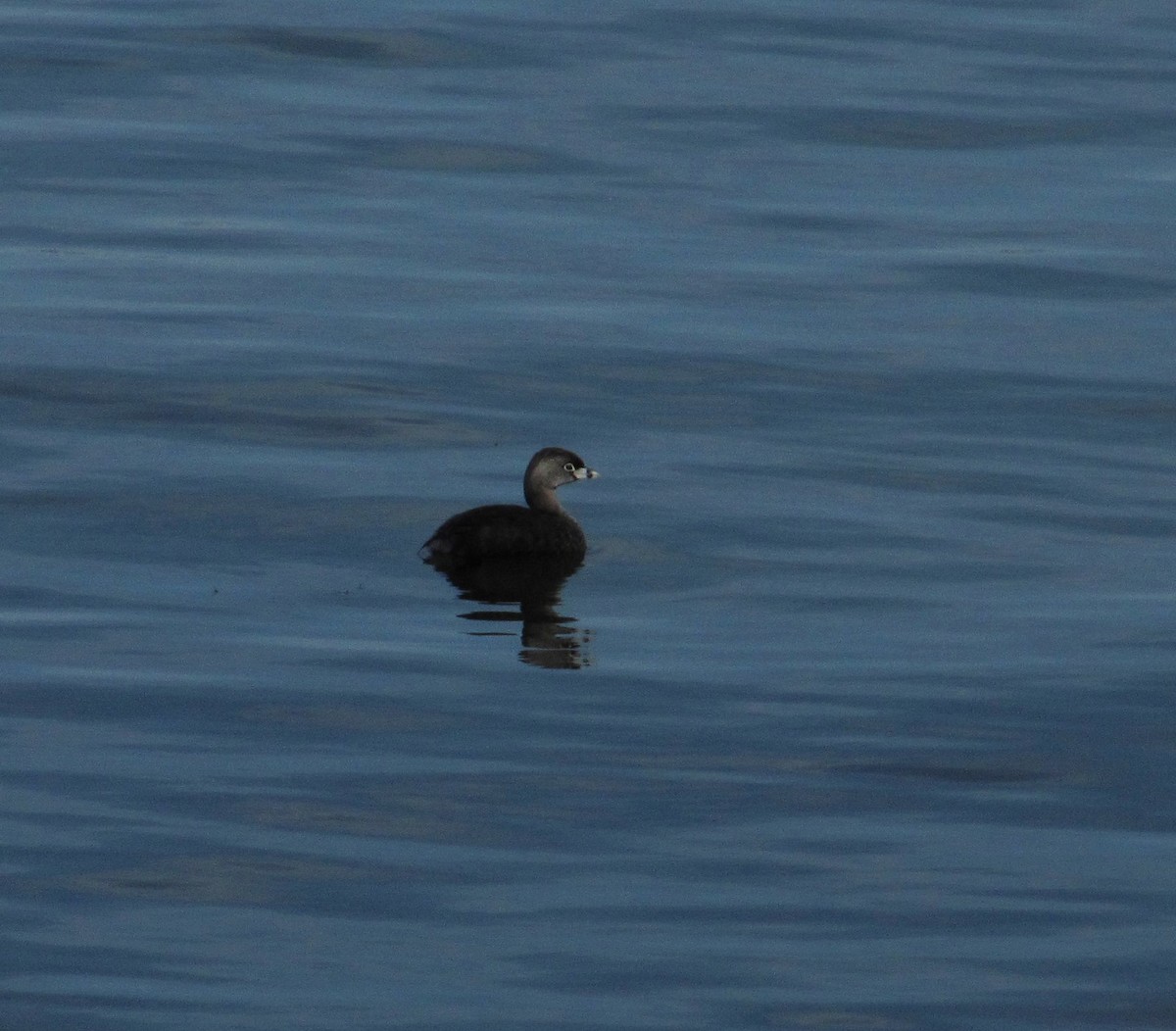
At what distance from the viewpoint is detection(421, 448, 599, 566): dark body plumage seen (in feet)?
39.7

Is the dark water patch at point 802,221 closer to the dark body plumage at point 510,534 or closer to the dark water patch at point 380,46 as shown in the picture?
the dark water patch at point 380,46

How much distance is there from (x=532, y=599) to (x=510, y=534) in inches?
19.2

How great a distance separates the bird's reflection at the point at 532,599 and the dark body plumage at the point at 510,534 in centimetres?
3

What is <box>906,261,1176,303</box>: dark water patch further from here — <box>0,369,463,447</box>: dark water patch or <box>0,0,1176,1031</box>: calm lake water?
<box>0,369,463,447</box>: dark water patch

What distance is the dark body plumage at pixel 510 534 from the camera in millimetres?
12094

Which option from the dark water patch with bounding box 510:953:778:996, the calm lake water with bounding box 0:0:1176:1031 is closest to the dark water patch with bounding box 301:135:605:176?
the calm lake water with bounding box 0:0:1176:1031

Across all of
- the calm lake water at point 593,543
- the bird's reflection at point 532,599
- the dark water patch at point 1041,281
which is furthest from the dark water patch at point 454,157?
the bird's reflection at point 532,599

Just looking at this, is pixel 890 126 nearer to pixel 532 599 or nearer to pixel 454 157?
pixel 454 157

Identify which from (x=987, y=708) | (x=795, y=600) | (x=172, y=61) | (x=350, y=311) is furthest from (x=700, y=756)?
(x=172, y=61)

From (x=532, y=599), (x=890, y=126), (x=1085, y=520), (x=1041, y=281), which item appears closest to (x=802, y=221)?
(x=1041, y=281)

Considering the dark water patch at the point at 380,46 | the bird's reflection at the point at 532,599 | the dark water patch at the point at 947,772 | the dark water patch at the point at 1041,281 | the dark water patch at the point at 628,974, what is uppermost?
the dark water patch at the point at 380,46

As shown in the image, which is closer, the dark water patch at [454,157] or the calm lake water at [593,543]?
the calm lake water at [593,543]

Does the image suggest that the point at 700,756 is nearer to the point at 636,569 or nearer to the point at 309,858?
the point at 309,858

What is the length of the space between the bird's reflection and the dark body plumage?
3 cm
